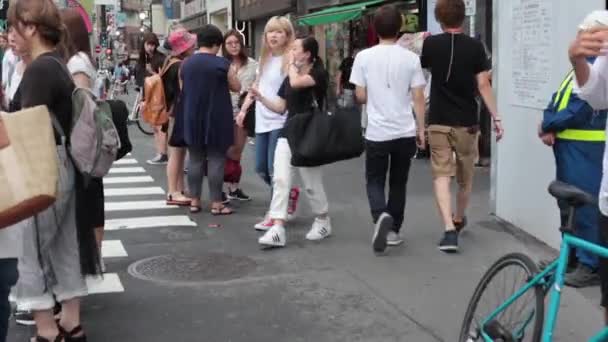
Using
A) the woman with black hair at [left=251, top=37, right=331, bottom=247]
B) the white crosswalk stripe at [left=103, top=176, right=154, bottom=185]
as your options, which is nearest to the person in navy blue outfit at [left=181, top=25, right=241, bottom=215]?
the woman with black hair at [left=251, top=37, right=331, bottom=247]

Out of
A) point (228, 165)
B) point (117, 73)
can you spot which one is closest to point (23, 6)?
point (228, 165)

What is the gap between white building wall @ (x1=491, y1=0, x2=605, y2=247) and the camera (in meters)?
5.91

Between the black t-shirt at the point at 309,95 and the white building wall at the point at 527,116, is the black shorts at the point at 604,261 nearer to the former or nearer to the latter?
the white building wall at the point at 527,116

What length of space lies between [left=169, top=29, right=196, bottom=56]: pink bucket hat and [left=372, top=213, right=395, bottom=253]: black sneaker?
355 cm

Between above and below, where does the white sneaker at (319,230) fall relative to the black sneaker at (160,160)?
below

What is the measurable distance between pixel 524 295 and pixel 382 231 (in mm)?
2799

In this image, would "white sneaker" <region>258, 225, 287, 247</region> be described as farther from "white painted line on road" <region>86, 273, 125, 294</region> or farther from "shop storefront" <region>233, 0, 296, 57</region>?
"shop storefront" <region>233, 0, 296, 57</region>

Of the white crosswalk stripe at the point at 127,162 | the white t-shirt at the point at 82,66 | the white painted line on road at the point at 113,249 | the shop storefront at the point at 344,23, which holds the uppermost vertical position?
the shop storefront at the point at 344,23

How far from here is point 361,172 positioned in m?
10.6

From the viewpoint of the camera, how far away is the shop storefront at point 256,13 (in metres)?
22.2

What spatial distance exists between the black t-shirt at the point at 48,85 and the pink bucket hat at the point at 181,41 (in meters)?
4.57

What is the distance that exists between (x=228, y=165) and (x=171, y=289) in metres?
3.31

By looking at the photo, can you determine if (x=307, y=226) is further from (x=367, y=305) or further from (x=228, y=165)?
(x=367, y=305)

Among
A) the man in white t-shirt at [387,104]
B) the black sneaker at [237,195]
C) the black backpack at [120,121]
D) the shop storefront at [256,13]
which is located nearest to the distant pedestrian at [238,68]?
the black sneaker at [237,195]
